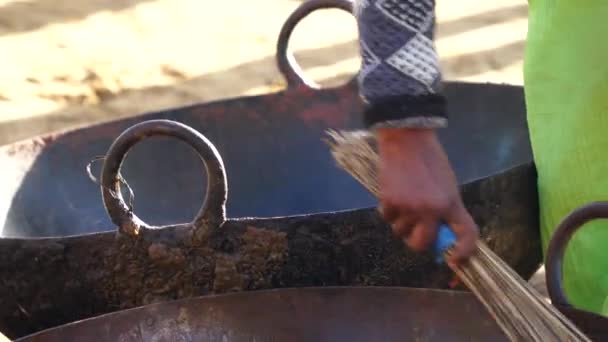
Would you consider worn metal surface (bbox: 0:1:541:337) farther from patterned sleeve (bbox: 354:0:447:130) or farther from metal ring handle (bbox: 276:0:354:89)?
patterned sleeve (bbox: 354:0:447:130)

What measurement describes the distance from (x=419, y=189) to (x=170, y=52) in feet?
10.2

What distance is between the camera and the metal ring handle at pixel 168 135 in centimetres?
166

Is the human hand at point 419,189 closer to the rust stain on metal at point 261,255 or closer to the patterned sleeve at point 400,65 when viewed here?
the patterned sleeve at point 400,65

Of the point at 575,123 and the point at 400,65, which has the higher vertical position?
the point at 400,65

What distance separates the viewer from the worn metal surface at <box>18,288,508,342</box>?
1.65m

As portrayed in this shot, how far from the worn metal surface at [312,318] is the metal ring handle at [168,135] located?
135mm

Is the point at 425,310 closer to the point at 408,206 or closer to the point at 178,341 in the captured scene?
the point at 178,341

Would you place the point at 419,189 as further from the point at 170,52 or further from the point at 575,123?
the point at 170,52

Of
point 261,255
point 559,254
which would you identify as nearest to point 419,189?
point 559,254

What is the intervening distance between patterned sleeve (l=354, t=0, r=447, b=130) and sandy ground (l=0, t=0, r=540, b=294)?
2.45 meters

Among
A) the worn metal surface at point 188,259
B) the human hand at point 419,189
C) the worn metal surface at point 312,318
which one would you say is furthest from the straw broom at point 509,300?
the worn metal surface at point 188,259

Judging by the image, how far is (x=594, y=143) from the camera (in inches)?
74.2

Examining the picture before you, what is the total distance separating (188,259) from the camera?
5.73 feet

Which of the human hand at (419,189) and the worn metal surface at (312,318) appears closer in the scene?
the human hand at (419,189)
